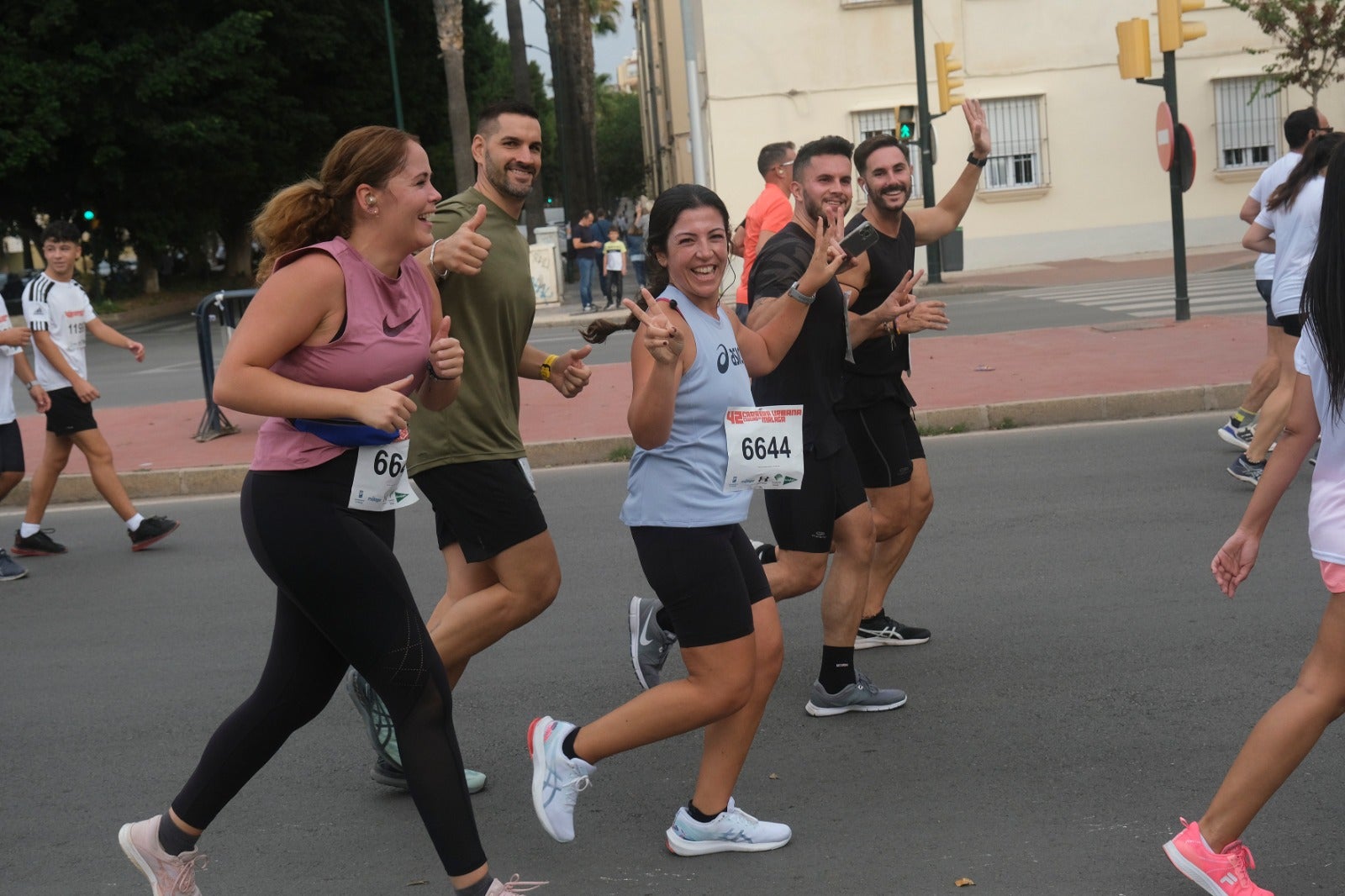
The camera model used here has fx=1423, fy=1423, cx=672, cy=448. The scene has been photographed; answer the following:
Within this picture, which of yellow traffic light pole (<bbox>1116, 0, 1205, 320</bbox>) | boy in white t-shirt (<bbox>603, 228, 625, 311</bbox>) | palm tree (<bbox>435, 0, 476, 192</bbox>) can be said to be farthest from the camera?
palm tree (<bbox>435, 0, 476, 192</bbox>)

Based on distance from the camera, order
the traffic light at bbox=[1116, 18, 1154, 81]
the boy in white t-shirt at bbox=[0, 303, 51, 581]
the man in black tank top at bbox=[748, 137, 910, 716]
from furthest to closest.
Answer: the traffic light at bbox=[1116, 18, 1154, 81] < the boy in white t-shirt at bbox=[0, 303, 51, 581] < the man in black tank top at bbox=[748, 137, 910, 716]

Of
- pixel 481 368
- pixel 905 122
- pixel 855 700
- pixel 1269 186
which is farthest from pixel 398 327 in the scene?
pixel 905 122

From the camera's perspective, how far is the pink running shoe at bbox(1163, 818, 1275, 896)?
10.7 ft

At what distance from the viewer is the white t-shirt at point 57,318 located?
813 centimetres

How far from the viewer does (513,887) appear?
3.59 m

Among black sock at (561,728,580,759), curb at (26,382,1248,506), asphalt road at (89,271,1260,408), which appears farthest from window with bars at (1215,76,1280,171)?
black sock at (561,728,580,759)

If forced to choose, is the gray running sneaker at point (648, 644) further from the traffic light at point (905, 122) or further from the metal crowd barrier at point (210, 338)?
the traffic light at point (905, 122)

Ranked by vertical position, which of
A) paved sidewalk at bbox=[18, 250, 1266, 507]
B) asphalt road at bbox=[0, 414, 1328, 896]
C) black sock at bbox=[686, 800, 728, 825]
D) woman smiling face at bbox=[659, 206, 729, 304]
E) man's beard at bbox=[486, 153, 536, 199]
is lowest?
asphalt road at bbox=[0, 414, 1328, 896]

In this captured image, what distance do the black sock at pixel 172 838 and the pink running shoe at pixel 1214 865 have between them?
2408 mm

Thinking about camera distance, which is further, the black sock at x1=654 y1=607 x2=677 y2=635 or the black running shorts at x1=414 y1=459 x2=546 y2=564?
the black sock at x1=654 y1=607 x2=677 y2=635

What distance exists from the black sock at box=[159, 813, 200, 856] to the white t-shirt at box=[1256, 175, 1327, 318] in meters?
5.81

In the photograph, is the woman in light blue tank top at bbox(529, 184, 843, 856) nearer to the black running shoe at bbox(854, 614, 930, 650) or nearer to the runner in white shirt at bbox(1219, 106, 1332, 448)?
the black running shoe at bbox(854, 614, 930, 650)

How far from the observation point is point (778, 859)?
3.83 m

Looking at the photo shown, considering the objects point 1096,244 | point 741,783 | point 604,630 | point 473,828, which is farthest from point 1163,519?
point 1096,244
